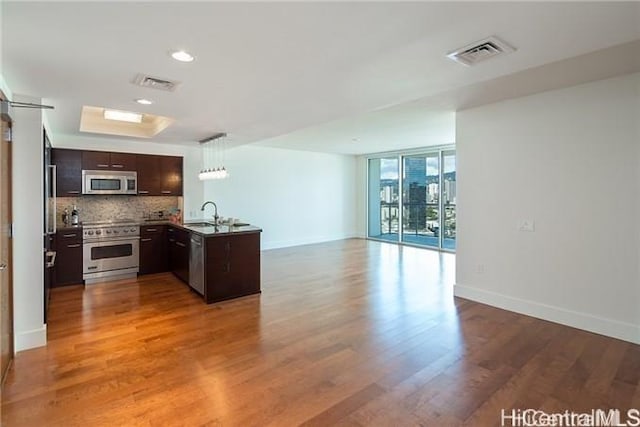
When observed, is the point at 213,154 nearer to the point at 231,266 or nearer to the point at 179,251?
the point at 179,251

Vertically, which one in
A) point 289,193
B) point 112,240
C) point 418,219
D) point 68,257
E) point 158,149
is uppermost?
point 158,149

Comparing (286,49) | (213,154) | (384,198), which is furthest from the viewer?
(384,198)

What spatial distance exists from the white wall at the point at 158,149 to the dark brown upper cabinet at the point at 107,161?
149mm

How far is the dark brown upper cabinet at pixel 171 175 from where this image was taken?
6.36 m

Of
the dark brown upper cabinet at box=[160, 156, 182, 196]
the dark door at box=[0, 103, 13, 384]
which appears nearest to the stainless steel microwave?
the dark brown upper cabinet at box=[160, 156, 182, 196]

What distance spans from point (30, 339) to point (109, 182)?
3.26 m

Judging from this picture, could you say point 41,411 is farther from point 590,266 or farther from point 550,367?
point 590,266

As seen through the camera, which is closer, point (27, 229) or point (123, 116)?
point (27, 229)

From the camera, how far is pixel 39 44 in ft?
7.13

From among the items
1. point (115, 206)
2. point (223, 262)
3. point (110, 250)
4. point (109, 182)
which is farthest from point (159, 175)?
point (223, 262)

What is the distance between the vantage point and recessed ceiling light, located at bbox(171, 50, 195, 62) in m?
2.30

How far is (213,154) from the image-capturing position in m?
7.19

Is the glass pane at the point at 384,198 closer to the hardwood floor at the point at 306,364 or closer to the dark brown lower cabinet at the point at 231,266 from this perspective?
the hardwood floor at the point at 306,364

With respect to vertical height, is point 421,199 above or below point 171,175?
below
